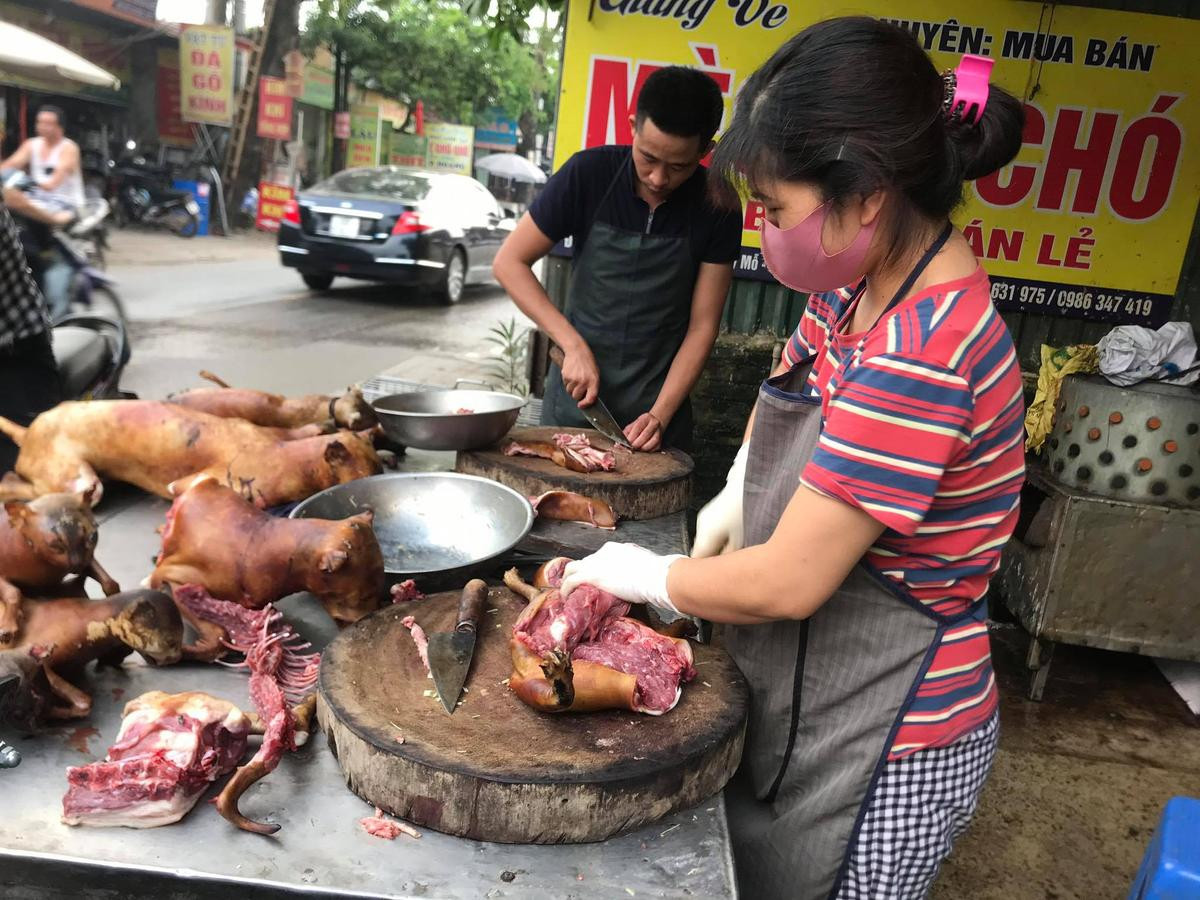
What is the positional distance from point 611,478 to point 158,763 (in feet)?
5.20

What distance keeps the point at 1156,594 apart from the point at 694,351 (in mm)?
2457

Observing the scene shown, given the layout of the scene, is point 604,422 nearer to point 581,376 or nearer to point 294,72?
point 581,376

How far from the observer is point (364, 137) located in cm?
2661

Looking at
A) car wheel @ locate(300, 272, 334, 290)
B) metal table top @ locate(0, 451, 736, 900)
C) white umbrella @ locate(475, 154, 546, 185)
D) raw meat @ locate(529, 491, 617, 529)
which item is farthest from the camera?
white umbrella @ locate(475, 154, 546, 185)

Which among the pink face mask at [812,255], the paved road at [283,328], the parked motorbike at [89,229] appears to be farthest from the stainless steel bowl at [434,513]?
the parked motorbike at [89,229]

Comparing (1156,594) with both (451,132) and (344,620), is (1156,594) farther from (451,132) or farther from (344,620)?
(451,132)

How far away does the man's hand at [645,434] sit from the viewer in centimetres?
308

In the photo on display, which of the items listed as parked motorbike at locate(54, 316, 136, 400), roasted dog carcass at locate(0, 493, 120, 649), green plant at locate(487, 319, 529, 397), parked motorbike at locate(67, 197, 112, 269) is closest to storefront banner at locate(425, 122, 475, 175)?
parked motorbike at locate(67, 197, 112, 269)

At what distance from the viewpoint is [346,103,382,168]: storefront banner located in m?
26.4

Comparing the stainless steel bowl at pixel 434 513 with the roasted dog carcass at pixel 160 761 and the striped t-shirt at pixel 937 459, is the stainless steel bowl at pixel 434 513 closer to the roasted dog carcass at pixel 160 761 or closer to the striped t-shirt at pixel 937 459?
the roasted dog carcass at pixel 160 761

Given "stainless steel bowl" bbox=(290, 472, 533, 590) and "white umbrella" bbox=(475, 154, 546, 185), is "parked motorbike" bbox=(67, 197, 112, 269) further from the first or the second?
"white umbrella" bbox=(475, 154, 546, 185)

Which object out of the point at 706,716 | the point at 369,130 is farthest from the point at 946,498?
the point at 369,130

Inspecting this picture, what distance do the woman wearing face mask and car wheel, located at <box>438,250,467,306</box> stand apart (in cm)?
1278

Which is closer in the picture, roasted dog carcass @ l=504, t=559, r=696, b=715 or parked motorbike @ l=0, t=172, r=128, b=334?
roasted dog carcass @ l=504, t=559, r=696, b=715
